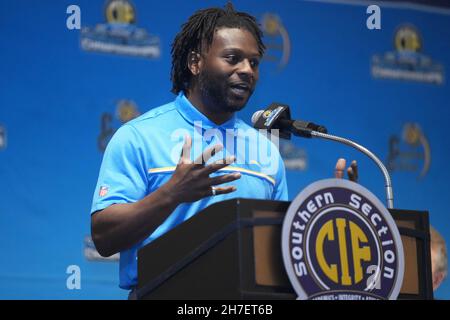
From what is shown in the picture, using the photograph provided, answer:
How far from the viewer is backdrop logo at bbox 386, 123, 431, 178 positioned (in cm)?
477

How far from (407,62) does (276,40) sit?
2.42 ft

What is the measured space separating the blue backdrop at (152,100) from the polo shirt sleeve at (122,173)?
4.91 feet

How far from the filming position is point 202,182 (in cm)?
216

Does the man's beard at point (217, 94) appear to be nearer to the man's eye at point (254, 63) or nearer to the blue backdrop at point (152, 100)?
the man's eye at point (254, 63)

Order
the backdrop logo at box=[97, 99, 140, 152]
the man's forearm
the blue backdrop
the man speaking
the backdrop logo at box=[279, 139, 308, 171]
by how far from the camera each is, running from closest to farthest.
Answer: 1. the man's forearm
2. the man speaking
3. the blue backdrop
4. the backdrop logo at box=[97, 99, 140, 152]
5. the backdrop logo at box=[279, 139, 308, 171]

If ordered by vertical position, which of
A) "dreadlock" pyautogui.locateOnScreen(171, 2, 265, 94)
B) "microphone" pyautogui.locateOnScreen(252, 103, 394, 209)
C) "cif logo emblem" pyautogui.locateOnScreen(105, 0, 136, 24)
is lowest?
"microphone" pyautogui.locateOnScreen(252, 103, 394, 209)

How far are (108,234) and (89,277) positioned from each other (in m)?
1.66

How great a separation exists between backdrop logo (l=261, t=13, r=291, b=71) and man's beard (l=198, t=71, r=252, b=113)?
1.79 m

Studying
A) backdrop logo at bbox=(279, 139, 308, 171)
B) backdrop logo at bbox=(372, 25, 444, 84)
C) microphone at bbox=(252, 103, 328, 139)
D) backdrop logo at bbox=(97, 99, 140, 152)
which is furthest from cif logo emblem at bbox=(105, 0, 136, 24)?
microphone at bbox=(252, 103, 328, 139)

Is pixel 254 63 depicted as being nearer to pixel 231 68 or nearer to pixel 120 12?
pixel 231 68

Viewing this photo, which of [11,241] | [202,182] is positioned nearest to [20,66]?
[11,241]

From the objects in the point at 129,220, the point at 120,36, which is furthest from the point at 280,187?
the point at 120,36

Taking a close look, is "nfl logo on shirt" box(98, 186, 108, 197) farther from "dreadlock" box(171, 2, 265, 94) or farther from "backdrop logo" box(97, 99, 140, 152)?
"backdrop logo" box(97, 99, 140, 152)
